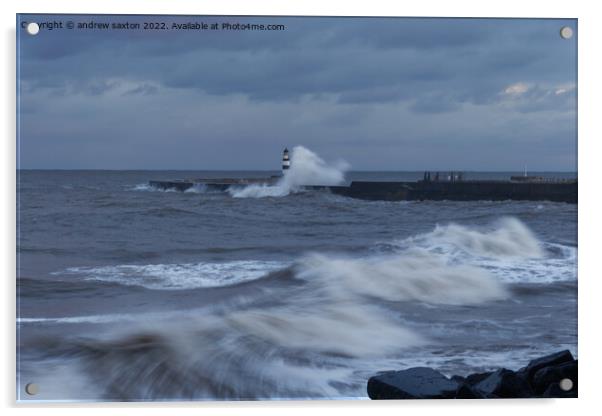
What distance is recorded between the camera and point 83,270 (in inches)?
157

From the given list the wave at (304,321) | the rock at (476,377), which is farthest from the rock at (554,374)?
the wave at (304,321)

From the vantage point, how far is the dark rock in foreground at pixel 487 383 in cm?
376

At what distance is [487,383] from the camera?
151 inches

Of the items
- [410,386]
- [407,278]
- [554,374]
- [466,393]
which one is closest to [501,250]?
[407,278]

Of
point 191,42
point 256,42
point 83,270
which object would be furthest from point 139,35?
point 83,270

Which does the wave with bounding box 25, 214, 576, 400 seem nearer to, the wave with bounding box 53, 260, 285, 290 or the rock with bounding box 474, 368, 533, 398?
the wave with bounding box 53, 260, 285, 290

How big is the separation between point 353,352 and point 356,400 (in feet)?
0.88

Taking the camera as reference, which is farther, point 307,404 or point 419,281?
point 419,281

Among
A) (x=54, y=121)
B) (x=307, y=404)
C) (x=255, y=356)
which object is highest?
(x=54, y=121)

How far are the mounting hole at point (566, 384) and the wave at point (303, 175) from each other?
173cm

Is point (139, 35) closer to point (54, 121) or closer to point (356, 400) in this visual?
point (54, 121)

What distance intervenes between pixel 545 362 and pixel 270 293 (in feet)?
5.33

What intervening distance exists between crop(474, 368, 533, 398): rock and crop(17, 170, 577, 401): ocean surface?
3.5 inches

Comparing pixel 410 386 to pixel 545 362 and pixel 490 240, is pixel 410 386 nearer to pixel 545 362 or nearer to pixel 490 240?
pixel 545 362
